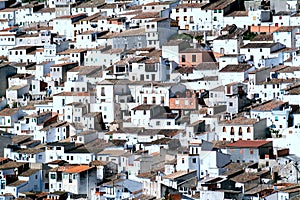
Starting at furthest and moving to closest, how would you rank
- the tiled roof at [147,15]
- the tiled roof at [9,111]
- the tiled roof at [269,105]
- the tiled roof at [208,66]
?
the tiled roof at [147,15]
the tiled roof at [9,111]
the tiled roof at [208,66]
the tiled roof at [269,105]

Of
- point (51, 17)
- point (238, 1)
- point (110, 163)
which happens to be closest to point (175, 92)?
point (110, 163)

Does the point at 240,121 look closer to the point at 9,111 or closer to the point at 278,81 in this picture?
the point at 278,81

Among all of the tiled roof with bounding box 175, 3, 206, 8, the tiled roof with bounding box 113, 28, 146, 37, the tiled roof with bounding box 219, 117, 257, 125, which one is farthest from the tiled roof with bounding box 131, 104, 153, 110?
the tiled roof with bounding box 175, 3, 206, 8

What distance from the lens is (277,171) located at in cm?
3156

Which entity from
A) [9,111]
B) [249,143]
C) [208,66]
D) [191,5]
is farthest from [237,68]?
[9,111]

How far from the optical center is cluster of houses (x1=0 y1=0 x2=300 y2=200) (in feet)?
106

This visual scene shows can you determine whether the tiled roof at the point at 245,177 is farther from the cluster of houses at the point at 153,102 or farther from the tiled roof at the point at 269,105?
the tiled roof at the point at 269,105

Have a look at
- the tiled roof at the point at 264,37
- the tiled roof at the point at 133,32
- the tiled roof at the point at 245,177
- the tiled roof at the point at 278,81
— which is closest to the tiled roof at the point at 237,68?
the tiled roof at the point at 278,81

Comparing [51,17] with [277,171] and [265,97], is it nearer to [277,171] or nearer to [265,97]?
[265,97]

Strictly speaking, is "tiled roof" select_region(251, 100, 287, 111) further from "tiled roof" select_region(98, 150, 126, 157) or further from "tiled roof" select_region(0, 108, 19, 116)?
"tiled roof" select_region(0, 108, 19, 116)

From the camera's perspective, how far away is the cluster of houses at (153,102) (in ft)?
106

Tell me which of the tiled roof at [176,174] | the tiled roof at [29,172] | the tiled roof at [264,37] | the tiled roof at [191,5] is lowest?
the tiled roof at [29,172]

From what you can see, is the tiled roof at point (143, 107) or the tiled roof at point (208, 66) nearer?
the tiled roof at point (143, 107)

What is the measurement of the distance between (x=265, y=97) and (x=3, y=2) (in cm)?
1728
